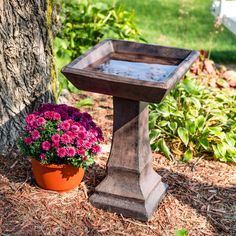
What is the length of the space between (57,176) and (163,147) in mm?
1091

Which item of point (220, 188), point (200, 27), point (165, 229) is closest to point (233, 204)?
point (220, 188)

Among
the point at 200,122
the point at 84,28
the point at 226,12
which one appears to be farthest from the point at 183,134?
the point at 226,12

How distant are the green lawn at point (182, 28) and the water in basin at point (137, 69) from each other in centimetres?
332

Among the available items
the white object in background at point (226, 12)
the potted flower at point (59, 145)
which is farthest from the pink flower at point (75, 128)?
the white object in background at point (226, 12)

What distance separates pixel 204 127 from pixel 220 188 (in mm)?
670

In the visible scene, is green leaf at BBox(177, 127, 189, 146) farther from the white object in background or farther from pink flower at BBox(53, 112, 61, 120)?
the white object in background

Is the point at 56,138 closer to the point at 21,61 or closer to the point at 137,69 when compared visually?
the point at 137,69

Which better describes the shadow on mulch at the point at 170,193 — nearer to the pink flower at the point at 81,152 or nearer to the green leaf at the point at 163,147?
the green leaf at the point at 163,147

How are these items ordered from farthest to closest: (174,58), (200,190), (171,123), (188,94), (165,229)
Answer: (188,94) → (171,123) → (200,190) → (174,58) → (165,229)

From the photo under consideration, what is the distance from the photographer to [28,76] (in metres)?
4.01

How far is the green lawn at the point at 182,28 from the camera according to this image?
24.1 feet

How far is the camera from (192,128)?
426cm

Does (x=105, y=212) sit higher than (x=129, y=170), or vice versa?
(x=129, y=170)

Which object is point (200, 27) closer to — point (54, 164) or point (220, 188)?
point (220, 188)
